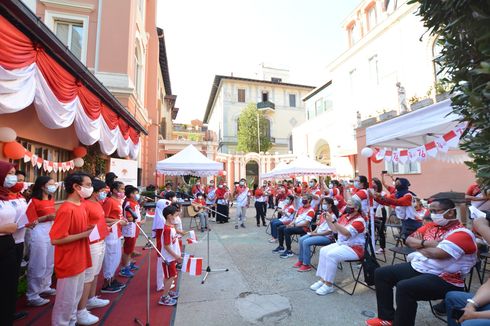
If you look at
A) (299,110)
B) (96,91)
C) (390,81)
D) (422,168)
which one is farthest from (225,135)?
(96,91)

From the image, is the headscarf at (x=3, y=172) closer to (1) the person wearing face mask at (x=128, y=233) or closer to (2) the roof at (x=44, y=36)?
(2) the roof at (x=44, y=36)

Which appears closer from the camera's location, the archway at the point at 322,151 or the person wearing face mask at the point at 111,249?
the person wearing face mask at the point at 111,249

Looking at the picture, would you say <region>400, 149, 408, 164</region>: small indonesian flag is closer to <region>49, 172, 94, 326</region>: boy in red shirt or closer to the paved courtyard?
the paved courtyard

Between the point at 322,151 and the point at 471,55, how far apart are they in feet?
82.2

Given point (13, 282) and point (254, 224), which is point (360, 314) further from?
point (254, 224)

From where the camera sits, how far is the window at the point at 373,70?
1655cm

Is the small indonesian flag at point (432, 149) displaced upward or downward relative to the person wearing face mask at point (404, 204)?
upward

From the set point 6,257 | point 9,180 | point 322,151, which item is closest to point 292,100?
point 322,151

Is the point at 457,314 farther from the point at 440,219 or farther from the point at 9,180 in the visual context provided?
the point at 9,180

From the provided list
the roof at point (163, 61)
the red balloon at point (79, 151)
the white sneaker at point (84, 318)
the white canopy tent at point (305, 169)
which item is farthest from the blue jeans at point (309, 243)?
the roof at point (163, 61)

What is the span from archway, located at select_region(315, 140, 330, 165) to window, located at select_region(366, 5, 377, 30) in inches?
391

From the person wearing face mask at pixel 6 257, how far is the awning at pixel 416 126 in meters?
5.61

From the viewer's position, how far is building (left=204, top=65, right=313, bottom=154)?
35.5 meters

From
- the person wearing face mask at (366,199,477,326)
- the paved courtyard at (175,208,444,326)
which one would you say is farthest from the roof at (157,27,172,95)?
the person wearing face mask at (366,199,477,326)
